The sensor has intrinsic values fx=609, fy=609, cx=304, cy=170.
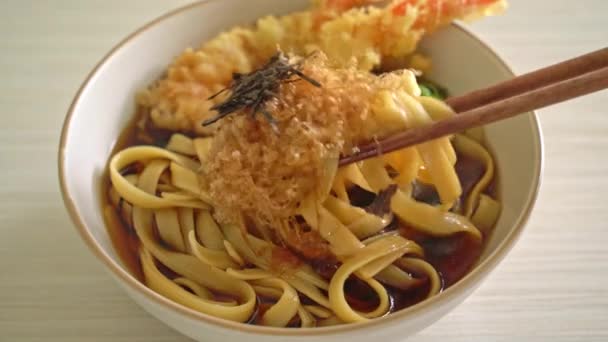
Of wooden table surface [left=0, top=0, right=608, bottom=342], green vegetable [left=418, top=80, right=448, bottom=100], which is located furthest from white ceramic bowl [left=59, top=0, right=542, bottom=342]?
wooden table surface [left=0, top=0, right=608, bottom=342]

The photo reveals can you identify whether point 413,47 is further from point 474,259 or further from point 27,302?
point 27,302

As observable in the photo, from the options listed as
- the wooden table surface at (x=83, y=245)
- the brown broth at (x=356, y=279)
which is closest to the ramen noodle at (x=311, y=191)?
the brown broth at (x=356, y=279)

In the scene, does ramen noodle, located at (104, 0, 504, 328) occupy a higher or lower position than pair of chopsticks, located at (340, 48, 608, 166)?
lower

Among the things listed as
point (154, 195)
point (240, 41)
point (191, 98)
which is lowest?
point (154, 195)

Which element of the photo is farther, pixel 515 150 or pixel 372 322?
pixel 515 150

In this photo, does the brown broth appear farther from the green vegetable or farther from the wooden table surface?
the green vegetable

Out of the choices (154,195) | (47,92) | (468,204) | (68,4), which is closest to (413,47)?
(468,204)

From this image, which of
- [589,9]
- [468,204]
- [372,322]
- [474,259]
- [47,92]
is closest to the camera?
[372,322]
